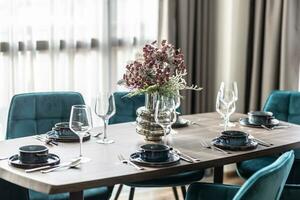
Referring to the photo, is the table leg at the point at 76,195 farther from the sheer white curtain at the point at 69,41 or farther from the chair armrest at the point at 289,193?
the sheer white curtain at the point at 69,41

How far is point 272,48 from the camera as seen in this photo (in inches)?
167

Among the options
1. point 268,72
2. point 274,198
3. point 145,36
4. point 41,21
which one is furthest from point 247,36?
point 274,198

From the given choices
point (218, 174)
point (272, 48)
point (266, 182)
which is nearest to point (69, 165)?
point (266, 182)

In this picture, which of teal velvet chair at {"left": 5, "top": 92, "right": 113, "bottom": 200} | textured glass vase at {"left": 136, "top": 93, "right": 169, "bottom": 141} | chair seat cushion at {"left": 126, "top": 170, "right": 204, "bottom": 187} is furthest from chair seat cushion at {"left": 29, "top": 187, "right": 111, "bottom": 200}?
teal velvet chair at {"left": 5, "top": 92, "right": 113, "bottom": 200}

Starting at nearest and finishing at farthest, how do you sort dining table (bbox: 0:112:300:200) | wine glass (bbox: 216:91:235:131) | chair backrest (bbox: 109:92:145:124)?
1. dining table (bbox: 0:112:300:200)
2. wine glass (bbox: 216:91:235:131)
3. chair backrest (bbox: 109:92:145:124)

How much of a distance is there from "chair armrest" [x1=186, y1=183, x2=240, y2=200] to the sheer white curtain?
1.64m

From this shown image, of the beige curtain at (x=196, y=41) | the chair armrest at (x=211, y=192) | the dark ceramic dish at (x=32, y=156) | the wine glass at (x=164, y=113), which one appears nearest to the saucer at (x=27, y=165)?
the dark ceramic dish at (x=32, y=156)

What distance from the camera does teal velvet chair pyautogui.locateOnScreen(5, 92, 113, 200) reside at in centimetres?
318

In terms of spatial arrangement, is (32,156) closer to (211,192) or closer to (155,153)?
(155,153)

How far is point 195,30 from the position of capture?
455cm

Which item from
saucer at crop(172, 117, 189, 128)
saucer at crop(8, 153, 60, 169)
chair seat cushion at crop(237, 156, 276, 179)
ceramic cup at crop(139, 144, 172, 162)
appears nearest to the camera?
saucer at crop(8, 153, 60, 169)

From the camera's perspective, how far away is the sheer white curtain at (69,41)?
375 cm

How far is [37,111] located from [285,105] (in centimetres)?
153

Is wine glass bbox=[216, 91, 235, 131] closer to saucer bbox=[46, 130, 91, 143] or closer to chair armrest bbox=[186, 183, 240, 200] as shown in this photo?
chair armrest bbox=[186, 183, 240, 200]
